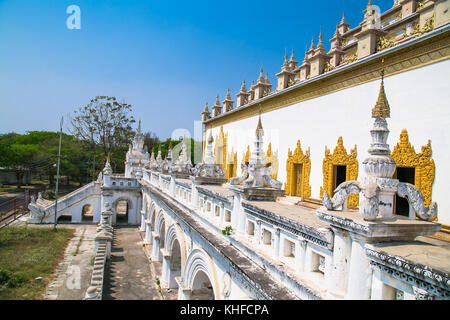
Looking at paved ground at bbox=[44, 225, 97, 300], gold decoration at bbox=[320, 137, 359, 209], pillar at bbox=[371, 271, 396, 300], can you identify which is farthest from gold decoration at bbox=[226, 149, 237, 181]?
pillar at bbox=[371, 271, 396, 300]

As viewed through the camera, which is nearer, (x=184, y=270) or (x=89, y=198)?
(x=184, y=270)

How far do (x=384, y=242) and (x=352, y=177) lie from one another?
238 inches

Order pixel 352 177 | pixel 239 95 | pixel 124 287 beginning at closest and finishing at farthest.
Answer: pixel 352 177 < pixel 124 287 < pixel 239 95

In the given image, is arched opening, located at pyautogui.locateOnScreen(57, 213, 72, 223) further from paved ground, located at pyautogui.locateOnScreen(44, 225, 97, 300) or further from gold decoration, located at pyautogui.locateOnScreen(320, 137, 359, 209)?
gold decoration, located at pyautogui.locateOnScreen(320, 137, 359, 209)

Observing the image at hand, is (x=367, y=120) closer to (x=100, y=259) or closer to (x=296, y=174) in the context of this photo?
(x=296, y=174)

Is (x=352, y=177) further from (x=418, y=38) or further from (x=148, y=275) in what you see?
(x=148, y=275)

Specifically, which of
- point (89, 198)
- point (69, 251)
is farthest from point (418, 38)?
point (89, 198)

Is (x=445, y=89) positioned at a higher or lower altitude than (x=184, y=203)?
higher

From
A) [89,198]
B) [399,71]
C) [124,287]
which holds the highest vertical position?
→ [399,71]

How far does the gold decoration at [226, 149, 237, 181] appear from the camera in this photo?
1809 centimetres

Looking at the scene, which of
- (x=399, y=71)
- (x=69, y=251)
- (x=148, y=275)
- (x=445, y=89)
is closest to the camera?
(x=445, y=89)

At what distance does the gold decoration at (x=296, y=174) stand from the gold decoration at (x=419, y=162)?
151 inches

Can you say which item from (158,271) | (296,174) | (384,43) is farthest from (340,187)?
(158,271)

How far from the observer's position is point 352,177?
29.1ft
